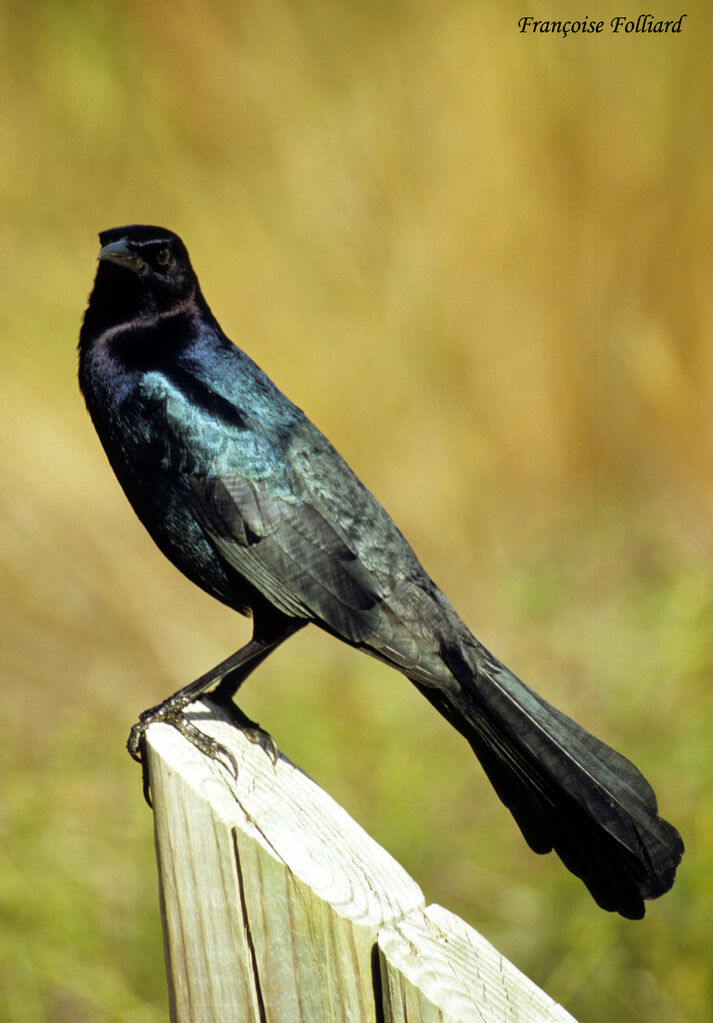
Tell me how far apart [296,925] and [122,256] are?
1.70 m

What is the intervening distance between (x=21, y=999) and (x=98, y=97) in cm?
360

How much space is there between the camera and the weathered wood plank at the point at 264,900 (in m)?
1.43

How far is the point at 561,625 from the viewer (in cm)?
448

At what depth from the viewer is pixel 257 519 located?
2434 millimetres

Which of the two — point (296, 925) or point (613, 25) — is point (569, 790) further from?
point (613, 25)

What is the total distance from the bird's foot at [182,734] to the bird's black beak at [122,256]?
1.05 metres

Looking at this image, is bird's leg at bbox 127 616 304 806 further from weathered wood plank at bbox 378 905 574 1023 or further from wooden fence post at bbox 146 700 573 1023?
weathered wood plank at bbox 378 905 574 1023

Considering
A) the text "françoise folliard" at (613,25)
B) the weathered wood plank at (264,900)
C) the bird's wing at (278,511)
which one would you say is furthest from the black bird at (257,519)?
the text "françoise folliard" at (613,25)

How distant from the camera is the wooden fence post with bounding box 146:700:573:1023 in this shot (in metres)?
1.35

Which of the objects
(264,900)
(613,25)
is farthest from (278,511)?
(613,25)

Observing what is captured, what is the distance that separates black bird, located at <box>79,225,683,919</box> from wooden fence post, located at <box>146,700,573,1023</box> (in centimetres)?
48

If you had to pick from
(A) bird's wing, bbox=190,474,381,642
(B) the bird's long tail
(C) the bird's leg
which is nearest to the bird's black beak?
(A) bird's wing, bbox=190,474,381,642

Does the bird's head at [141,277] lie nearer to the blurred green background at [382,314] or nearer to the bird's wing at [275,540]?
the bird's wing at [275,540]

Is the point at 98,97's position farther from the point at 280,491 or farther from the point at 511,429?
the point at 280,491
